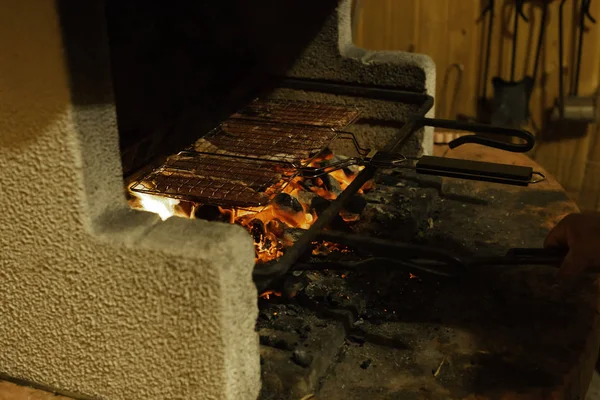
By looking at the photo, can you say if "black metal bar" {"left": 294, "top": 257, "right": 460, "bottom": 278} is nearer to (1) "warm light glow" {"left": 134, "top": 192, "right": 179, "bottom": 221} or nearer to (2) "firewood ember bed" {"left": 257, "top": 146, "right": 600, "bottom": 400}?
(2) "firewood ember bed" {"left": 257, "top": 146, "right": 600, "bottom": 400}

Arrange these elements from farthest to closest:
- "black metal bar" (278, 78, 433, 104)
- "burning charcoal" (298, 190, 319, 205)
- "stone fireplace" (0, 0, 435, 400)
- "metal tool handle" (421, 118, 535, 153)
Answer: "black metal bar" (278, 78, 433, 104)
"burning charcoal" (298, 190, 319, 205)
"metal tool handle" (421, 118, 535, 153)
"stone fireplace" (0, 0, 435, 400)

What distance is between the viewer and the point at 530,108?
315cm

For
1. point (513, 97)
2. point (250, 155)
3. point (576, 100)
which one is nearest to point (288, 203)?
point (250, 155)

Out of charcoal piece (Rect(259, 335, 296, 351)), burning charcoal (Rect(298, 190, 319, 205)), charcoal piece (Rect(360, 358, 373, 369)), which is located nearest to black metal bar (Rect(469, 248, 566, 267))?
charcoal piece (Rect(360, 358, 373, 369))

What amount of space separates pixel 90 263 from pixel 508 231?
3.73ft

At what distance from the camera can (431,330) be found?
1525 mm

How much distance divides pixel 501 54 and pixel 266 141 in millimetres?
1599

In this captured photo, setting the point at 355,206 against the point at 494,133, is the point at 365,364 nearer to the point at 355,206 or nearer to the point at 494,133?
the point at 355,206

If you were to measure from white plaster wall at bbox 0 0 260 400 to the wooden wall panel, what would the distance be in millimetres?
2245

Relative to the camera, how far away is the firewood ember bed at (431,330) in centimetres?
135

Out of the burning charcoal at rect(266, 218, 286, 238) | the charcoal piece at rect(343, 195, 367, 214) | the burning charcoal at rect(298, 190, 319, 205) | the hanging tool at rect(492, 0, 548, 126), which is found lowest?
the hanging tool at rect(492, 0, 548, 126)

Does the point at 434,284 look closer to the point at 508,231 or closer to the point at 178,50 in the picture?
the point at 508,231

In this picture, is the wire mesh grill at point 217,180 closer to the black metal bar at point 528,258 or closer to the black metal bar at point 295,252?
the black metal bar at point 295,252

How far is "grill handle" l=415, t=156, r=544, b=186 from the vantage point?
1572mm
